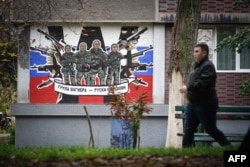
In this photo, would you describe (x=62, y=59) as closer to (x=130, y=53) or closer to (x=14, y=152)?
(x=130, y=53)

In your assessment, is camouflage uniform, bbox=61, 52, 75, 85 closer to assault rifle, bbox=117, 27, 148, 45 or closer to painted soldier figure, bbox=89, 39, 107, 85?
painted soldier figure, bbox=89, 39, 107, 85

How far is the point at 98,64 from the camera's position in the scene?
57.0ft

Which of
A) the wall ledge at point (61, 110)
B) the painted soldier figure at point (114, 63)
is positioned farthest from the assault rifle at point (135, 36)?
the wall ledge at point (61, 110)

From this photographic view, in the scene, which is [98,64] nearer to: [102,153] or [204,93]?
[204,93]

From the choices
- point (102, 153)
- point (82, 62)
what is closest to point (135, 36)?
point (82, 62)

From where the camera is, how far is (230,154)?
6496 millimetres

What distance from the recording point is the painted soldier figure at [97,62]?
56.8 feet

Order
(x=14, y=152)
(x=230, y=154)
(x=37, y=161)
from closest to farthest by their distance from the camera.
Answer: (x=230, y=154)
(x=37, y=161)
(x=14, y=152)

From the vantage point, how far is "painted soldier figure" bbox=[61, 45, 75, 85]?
17.3 m

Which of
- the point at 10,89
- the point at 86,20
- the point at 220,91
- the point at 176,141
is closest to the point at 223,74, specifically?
the point at 220,91

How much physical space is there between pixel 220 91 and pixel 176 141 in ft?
18.8

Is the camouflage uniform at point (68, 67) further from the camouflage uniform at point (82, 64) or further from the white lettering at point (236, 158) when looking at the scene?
the white lettering at point (236, 158)

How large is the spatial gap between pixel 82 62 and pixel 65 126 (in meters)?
2.18

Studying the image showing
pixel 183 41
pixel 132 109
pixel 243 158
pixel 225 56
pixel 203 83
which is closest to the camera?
pixel 243 158
